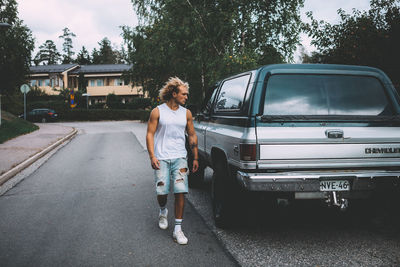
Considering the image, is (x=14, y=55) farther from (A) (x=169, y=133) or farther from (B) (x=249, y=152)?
(B) (x=249, y=152)

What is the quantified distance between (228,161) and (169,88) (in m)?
1.06

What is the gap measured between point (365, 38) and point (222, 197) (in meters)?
6.55

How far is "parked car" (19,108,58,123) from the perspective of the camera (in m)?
37.5

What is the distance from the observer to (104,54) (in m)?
95.9

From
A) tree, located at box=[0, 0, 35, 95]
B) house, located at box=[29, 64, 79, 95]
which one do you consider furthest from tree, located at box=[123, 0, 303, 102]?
house, located at box=[29, 64, 79, 95]

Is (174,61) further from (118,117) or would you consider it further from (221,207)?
(118,117)

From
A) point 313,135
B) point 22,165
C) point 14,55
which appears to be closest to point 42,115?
point 14,55

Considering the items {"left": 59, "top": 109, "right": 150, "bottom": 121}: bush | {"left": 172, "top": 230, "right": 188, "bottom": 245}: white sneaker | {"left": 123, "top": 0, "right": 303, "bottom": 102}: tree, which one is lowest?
{"left": 59, "top": 109, "right": 150, "bottom": 121}: bush

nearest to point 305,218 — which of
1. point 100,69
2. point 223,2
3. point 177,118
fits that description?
point 177,118

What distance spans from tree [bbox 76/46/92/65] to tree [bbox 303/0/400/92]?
90.6m

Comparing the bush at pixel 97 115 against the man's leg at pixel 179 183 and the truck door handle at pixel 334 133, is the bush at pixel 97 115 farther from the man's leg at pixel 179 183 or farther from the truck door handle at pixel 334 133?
the truck door handle at pixel 334 133

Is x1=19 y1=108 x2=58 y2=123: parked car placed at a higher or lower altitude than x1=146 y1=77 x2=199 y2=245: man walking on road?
lower

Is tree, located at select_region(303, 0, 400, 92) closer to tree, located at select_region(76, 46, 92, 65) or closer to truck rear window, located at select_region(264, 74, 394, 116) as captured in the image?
truck rear window, located at select_region(264, 74, 394, 116)

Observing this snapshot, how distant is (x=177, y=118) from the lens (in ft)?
12.6
